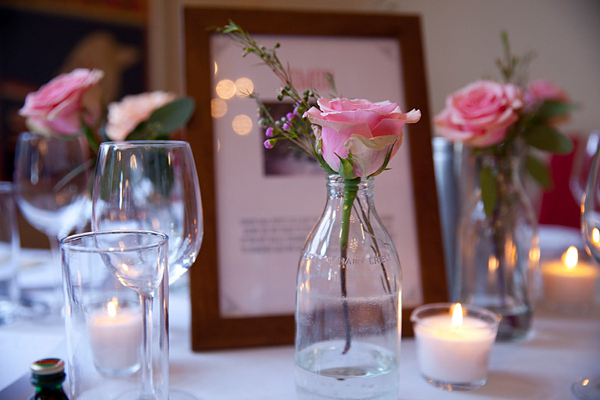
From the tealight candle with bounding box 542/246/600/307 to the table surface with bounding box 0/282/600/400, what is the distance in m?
0.06

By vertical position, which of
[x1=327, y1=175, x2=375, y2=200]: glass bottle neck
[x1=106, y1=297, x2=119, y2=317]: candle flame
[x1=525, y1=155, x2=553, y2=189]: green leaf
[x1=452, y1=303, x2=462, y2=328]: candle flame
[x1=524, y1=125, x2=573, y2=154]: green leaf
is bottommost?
[x1=452, y1=303, x2=462, y2=328]: candle flame

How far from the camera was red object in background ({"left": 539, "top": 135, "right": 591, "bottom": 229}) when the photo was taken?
2.21 metres

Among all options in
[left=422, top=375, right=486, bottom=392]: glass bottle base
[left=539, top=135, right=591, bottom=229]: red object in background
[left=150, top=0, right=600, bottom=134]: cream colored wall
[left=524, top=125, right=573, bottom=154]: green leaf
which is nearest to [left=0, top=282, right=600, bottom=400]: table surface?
[left=422, top=375, right=486, bottom=392]: glass bottle base

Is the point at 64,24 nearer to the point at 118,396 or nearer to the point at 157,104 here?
the point at 157,104

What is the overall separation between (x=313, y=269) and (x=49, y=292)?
62cm

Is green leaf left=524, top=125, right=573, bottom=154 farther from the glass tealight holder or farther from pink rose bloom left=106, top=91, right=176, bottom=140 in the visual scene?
pink rose bloom left=106, top=91, right=176, bottom=140

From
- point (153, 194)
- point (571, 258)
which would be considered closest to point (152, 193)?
point (153, 194)

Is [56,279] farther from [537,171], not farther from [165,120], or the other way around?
[537,171]

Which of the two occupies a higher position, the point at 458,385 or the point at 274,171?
the point at 274,171

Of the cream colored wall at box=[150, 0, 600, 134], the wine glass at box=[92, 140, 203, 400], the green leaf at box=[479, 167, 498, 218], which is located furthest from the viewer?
the cream colored wall at box=[150, 0, 600, 134]

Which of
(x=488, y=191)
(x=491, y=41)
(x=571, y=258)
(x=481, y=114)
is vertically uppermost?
(x=491, y=41)

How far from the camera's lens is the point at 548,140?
2.57 ft

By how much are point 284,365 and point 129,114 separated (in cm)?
42

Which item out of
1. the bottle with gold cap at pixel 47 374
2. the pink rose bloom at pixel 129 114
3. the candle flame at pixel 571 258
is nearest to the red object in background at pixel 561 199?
the candle flame at pixel 571 258
